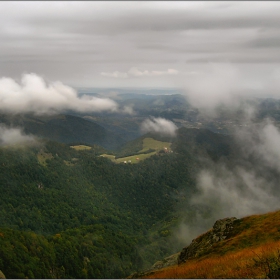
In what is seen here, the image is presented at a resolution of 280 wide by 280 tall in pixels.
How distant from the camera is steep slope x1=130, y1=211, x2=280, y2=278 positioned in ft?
57.8

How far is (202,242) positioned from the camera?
45219 mm

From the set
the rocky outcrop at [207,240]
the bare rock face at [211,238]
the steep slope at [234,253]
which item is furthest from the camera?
the rocky outcrop at [207,240]

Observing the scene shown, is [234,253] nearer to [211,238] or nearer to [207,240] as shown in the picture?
[211,238]

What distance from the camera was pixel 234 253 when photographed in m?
29.2

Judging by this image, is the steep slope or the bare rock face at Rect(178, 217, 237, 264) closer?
the steep slope

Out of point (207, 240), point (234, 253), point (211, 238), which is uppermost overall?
point (234, 253)

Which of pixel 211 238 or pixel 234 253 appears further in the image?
pixel 211 238

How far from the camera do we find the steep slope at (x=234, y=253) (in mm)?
17625

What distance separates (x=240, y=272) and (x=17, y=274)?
440ft

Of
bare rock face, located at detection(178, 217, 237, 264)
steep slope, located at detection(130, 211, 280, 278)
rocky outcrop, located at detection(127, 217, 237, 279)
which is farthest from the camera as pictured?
rocky outcrop, located at detection(127, 217, 237, 279)

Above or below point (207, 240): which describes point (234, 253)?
above

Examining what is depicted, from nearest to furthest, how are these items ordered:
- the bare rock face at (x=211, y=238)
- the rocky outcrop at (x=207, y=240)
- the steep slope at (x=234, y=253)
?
the steep slope at (x=234, y=253)
the bare rock face at (x=211, y=238)
the rocky outcrop at (x=207, y=240)

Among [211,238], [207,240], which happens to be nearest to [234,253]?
[211,238]

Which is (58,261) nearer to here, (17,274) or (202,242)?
(17,274)
